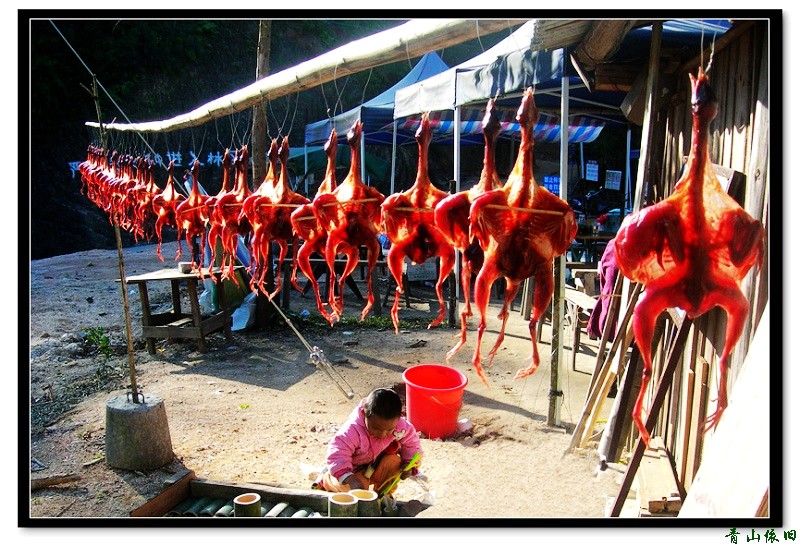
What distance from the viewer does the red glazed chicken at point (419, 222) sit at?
2273 mm

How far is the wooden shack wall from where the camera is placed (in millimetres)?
2197

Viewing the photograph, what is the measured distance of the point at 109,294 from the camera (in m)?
10.8

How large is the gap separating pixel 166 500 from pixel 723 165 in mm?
3804

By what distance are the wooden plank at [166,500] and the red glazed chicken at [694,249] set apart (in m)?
3.16

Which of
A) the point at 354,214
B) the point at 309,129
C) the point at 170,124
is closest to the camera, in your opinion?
the point at 354,214

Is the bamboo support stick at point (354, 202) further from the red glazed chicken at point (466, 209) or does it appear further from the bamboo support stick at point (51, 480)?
the bamboo support stick at point (51, 480)

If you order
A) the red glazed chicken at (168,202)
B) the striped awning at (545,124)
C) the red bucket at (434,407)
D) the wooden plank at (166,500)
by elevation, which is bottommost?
the wooden plank at (166,500)

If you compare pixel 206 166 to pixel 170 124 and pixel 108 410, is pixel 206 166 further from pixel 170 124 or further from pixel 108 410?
pixel 108 410

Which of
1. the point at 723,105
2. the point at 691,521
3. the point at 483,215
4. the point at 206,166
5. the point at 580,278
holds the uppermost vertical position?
the point at 206,166

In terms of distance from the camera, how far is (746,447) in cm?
199

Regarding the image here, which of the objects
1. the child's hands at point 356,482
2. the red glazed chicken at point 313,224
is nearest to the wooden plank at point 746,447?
the red glazed chicken at point 313,224

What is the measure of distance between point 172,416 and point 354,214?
4.10 meters

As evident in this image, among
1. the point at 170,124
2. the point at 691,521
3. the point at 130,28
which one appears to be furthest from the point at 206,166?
the point at 691,521

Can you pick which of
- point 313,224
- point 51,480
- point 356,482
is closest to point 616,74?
point 313,224
